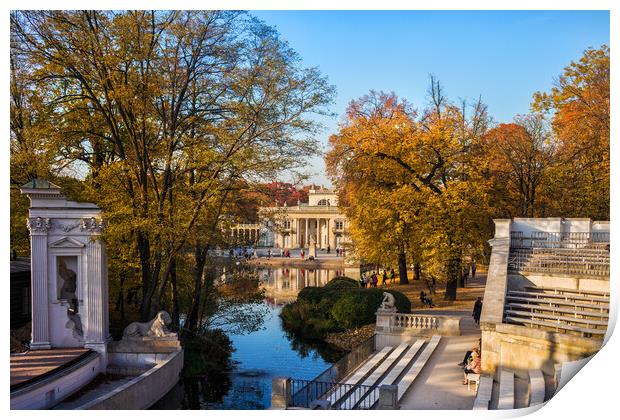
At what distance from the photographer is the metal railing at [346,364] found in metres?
14.1

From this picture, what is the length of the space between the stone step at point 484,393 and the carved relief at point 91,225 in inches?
378

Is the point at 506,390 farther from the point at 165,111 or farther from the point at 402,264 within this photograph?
the point at 402,264

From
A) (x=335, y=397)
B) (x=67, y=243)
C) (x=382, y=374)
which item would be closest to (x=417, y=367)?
(x=382, y=374)

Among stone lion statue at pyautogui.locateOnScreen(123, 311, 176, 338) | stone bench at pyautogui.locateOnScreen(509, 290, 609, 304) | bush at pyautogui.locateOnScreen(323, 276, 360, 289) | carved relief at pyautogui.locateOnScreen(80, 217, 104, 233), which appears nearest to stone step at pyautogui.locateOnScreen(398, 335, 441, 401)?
stone bench at pyautogui.locateOnScreen(509, 290, 609, 304)

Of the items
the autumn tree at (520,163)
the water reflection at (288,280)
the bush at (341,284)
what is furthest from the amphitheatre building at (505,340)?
the water reflection at (288,280)

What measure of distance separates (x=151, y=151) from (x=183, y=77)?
7.74 feet

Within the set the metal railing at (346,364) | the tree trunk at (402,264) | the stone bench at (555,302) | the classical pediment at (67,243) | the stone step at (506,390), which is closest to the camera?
the stone step at (506,390)

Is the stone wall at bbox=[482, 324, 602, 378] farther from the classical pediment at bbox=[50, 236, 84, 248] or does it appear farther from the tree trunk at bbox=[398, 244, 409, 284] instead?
the tree trunk at bbox=[398, 244, 409, 284]

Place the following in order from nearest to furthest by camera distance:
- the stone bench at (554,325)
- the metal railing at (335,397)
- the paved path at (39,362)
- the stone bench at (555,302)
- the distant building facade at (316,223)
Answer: the metal railing at (335,397)
the paved path at (39,362)
the stone bench at (554,325)
the stone bench at (555,302)
the distant building facade at (316,223)

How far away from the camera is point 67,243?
586 inches

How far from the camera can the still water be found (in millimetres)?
15516

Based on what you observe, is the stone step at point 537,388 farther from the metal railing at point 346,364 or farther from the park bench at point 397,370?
the metal railing at point 346,364

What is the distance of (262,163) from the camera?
17.8m

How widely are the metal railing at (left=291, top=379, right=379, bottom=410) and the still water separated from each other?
2.48 meters
